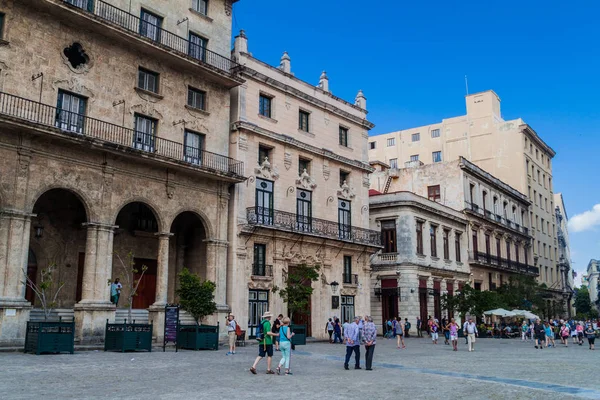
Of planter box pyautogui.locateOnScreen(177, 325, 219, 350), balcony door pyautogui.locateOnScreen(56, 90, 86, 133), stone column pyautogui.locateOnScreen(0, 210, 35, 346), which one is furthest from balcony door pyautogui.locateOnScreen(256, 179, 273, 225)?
stone column pyautogui.locateOnScreen(0, 210, 35, 346)

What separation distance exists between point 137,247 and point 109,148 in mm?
6631

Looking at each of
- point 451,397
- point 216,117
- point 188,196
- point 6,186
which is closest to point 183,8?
point 216,117

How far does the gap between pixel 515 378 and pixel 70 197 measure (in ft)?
63.7

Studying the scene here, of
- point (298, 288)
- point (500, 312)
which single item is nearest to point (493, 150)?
point (500, 312)

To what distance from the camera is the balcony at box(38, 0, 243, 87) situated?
75.2ft

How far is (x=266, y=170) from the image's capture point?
3184cm

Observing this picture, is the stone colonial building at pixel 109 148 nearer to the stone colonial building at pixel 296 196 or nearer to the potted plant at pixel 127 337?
the stone colonial building at pixel 296 196

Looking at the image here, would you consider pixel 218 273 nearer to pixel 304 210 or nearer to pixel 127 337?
pixel 127 337

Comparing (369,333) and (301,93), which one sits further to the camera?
(301,93)

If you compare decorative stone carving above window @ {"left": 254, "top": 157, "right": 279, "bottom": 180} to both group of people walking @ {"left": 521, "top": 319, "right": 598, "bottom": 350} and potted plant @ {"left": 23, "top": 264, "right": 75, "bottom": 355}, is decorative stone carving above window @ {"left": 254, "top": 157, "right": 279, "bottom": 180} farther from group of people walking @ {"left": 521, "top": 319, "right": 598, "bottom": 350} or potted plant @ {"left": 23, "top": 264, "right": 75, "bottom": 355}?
group of people walking @ {"left": 521, "top": 319, "right": 598, "bottom": 350}

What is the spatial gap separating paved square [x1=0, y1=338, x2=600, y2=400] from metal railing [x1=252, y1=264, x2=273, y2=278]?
1001 cm

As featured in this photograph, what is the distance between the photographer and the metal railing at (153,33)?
24.4 metres

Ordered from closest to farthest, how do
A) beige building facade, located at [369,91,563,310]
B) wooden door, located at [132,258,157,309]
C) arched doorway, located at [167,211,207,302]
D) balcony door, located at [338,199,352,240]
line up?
wooden door, located at [132,258,157,309], arched doorway, located at [167,211,207,302], balcony door, located at [338,199,352,240], beige building facade, located at [369,91,563,310]

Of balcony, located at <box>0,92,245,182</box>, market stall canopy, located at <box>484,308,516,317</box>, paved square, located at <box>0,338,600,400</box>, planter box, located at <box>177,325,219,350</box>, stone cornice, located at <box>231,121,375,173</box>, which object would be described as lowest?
paved square, located at <box>0,338,600,400</box>
